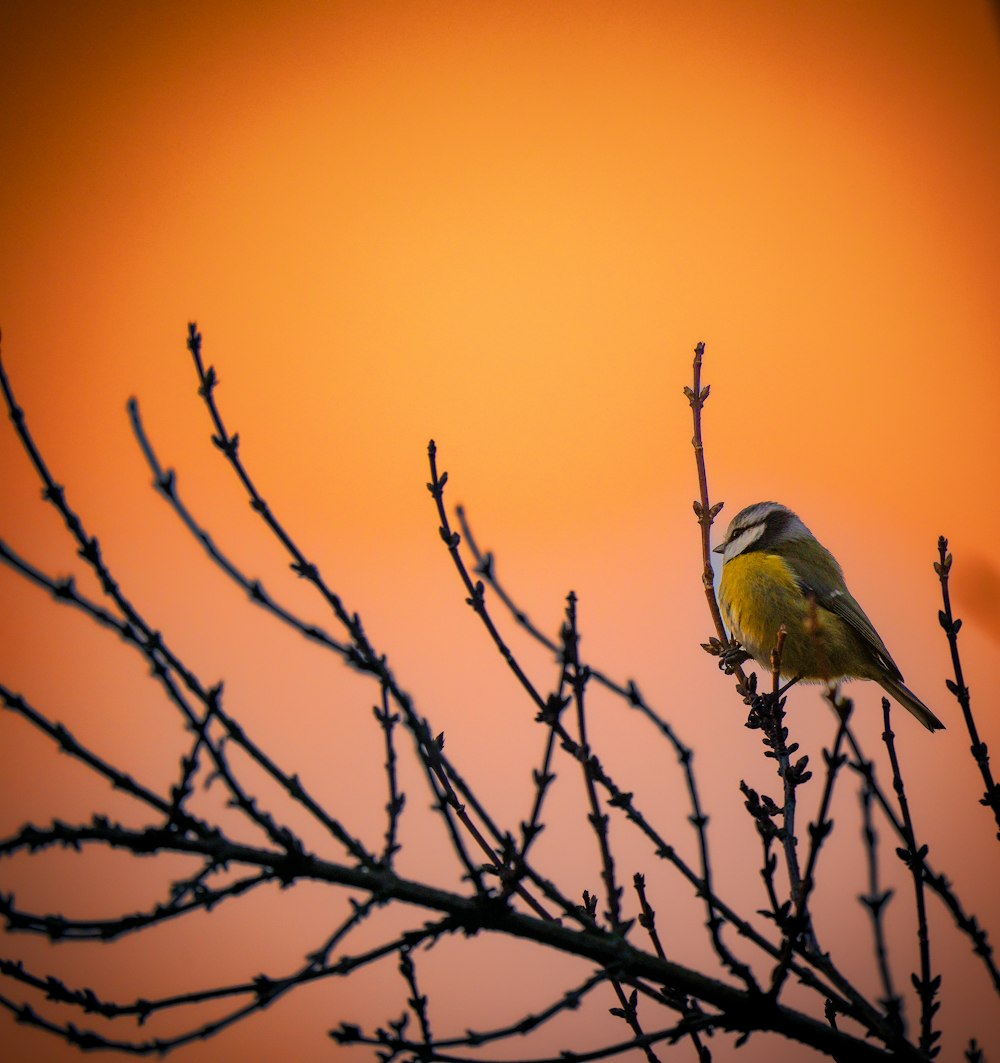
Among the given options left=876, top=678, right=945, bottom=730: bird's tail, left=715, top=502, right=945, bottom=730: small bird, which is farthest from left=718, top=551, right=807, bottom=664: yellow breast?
left=876, top=678, right=945, bottom=730: bird's tail

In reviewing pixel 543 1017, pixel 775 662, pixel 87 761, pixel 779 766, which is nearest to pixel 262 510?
pixel 87 761

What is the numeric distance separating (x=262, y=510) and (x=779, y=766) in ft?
5.39

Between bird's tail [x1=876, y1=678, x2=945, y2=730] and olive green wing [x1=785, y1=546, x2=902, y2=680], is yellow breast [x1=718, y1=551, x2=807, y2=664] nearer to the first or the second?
olive green wing [x1=785, y1=546, x2=902, y2=680]

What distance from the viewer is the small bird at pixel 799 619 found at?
3.90m

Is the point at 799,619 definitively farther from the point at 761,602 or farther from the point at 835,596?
the point at 835,596

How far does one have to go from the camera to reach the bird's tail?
12.6 feet

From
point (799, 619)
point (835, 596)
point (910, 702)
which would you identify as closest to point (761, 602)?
point (799, 619)

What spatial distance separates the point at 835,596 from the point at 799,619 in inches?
20.6

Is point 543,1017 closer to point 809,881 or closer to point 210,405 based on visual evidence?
→ point 809,881

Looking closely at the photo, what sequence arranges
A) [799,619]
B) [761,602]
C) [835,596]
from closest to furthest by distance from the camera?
[799,619], [761,602], [835,596]

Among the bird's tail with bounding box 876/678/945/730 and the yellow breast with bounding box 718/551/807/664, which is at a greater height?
the yellow breast with bounding box 718/551/807/664

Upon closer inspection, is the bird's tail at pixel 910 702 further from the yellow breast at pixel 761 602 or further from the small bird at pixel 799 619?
the yellow breast at pixel 761 602

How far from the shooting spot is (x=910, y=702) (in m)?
3.90

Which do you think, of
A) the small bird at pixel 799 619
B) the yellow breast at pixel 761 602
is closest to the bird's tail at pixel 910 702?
the small bird at pixel 799 619
